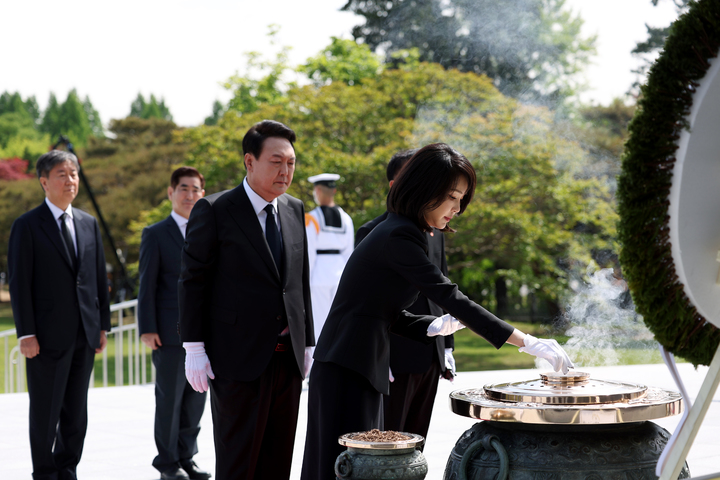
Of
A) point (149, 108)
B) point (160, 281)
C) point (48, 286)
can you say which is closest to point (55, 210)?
point (48, 286)

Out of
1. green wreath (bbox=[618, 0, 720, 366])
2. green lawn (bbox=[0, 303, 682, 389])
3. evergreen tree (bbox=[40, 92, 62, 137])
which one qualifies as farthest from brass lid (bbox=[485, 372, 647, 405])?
evergreen tree (bbox=[40, 92, 62, 137])

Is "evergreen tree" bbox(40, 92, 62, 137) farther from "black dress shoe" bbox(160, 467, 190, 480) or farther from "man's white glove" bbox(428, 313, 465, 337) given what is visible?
"man's white glove" bbox(428, 313, 465, 337)

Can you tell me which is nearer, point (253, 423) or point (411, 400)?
point (253, 423)

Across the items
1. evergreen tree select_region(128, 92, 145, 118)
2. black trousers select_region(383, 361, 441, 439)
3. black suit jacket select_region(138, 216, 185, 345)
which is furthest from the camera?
evergreen tree select_region(128, 92, 145, 118)

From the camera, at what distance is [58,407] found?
405cm

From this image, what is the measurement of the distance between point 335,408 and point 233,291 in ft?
2.46

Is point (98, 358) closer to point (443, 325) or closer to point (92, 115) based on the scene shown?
point (443, 325)

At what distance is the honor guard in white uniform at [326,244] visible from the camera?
7227mm

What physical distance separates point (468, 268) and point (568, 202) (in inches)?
127

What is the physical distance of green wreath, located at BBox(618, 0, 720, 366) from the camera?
68.8 inches

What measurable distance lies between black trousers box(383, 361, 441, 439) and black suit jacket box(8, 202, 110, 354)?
1.81 m

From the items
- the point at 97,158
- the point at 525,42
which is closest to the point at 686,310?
the point at 525,42

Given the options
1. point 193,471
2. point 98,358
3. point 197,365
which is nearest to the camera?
point 197,365

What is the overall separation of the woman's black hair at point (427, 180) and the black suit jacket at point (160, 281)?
2279 mm
